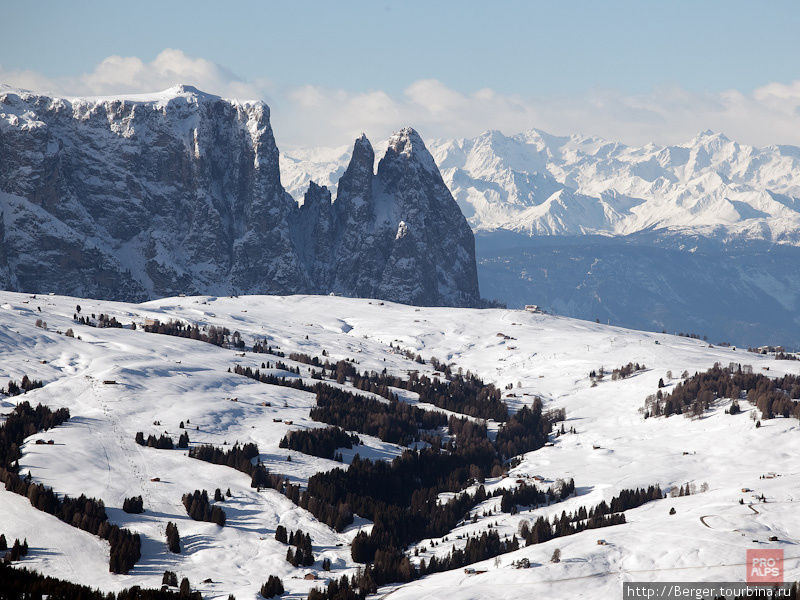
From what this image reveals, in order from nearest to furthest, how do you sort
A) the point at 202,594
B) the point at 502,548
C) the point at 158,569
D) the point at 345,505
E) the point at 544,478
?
1. the point at 202,594
2. the point at 158,569
3. the point at 502,548
4. the point at 345,505
5. the point at 544,478

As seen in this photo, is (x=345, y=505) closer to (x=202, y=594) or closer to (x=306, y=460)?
(x=306, y=460)

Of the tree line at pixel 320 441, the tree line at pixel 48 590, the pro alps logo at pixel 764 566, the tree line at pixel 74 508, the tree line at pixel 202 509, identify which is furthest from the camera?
the tree line at pixel 320 441

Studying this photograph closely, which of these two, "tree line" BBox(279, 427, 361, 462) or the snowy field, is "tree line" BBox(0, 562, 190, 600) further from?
"tree line" BBox(279, 427, 361, 462)

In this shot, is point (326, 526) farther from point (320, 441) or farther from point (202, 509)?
point (320, 441)

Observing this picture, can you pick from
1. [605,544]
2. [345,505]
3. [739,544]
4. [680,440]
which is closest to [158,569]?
[345,505]

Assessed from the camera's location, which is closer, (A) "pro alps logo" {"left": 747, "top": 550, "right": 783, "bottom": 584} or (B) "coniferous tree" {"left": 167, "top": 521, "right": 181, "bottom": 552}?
(A) "pro alps logo" {"left": 747, "top": 550, "right": 783, "bottom": 584}

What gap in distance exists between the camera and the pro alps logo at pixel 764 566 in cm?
10056

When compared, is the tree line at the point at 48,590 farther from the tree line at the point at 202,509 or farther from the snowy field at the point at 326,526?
the tree line at the point at 202,509

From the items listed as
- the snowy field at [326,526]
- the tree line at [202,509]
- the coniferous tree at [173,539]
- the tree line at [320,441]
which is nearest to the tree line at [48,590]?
the snowy field at [326,526]

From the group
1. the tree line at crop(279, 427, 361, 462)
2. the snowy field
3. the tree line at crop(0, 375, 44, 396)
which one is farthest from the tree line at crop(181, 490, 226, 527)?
the tree line at crop(0, 375, 44, 396)

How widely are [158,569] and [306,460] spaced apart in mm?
57173

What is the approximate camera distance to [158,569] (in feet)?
389

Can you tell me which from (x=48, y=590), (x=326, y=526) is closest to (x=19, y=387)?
(x=326, y=526)

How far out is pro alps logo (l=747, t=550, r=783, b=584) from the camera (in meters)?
101
